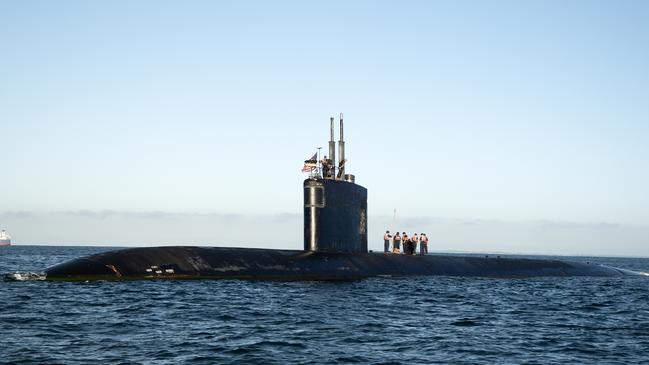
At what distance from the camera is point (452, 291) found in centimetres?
3372

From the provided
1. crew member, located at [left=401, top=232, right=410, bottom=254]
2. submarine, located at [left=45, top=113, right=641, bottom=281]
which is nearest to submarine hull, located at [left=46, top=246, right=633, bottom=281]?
submarine, located at [left=45, top=113, right=641, bottom=281]

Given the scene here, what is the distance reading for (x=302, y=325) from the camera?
807 inches

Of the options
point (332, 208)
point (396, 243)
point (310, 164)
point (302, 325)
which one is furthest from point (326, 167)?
point (302, 325)

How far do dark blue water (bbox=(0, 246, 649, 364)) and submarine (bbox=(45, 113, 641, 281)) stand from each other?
2.83 feet

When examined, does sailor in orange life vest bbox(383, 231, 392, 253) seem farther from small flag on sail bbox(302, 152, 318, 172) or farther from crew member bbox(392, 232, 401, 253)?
small flag on sail bbox(302, 152, 318, 172)

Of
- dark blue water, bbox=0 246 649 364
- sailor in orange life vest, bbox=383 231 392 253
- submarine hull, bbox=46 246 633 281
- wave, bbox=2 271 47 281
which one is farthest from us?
sailor in orange life vest, bbox=383 231 392 253

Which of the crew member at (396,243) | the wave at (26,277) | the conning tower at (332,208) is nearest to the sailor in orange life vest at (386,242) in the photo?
the crew member at (396,243)

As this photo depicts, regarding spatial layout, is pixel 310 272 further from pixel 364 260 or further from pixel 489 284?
pixel 489 284

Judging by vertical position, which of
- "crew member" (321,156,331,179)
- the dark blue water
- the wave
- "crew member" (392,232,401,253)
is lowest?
the dark blue water

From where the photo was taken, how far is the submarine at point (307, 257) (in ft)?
103

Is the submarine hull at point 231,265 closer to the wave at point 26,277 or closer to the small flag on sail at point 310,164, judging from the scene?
the wave at point 26,277

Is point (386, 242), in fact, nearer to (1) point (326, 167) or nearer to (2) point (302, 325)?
(1) point (326, 167)

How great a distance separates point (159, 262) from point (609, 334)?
63.0ft

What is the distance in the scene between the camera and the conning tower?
3447cm
